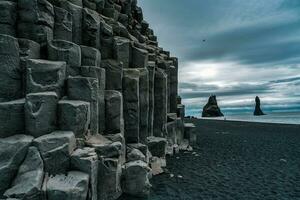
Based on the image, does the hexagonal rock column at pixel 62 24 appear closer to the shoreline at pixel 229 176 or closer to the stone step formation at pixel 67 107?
the stone step formation at pixel 67 107

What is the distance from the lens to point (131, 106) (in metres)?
14.7

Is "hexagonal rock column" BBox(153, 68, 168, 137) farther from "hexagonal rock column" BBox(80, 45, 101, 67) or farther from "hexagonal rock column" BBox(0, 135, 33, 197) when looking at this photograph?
"hexagonal rock column" BBox(0, 135, 33, 197)

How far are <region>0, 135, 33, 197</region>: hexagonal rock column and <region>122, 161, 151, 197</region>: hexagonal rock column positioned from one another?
15.8ft

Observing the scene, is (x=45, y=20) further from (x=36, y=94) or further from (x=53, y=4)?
(x=36, y=94)

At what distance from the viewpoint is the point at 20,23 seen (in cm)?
1134

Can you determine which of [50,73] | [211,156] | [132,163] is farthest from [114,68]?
[211,156]

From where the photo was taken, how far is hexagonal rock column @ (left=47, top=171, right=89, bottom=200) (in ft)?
26.2

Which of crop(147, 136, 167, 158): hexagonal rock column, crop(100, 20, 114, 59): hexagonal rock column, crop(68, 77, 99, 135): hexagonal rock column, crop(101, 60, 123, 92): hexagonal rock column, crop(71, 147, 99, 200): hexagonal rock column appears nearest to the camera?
crop(71, 147, 99, 200): hexagonal rock column

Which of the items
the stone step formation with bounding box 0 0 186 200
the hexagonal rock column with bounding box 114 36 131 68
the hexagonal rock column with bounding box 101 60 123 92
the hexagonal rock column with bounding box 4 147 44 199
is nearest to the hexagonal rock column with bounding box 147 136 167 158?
the stone step formation with bounding box 0 0 186 200

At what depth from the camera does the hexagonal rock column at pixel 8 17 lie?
35.4 feet

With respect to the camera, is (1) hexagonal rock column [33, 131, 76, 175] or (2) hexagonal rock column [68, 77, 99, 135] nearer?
(1) hexagonal rock column [33, 131, 76, 175]

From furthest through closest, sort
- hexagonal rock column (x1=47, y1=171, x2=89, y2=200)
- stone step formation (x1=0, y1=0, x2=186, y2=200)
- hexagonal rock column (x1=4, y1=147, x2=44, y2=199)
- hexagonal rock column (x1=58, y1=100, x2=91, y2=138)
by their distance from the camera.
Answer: hexagonal rock column (x1=58, y1=100, x2=91, y2=138)
stone step formation (x1=0, y1=0, x2=186, y2=200)
hexagonal rock column (x1=47, y1=171, x2=89, y2=200)
hexagonal rock column (x1=4, y1=147, x2=44, y2=199)

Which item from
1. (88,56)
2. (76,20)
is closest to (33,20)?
(76,20)

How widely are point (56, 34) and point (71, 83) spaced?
132 inches
